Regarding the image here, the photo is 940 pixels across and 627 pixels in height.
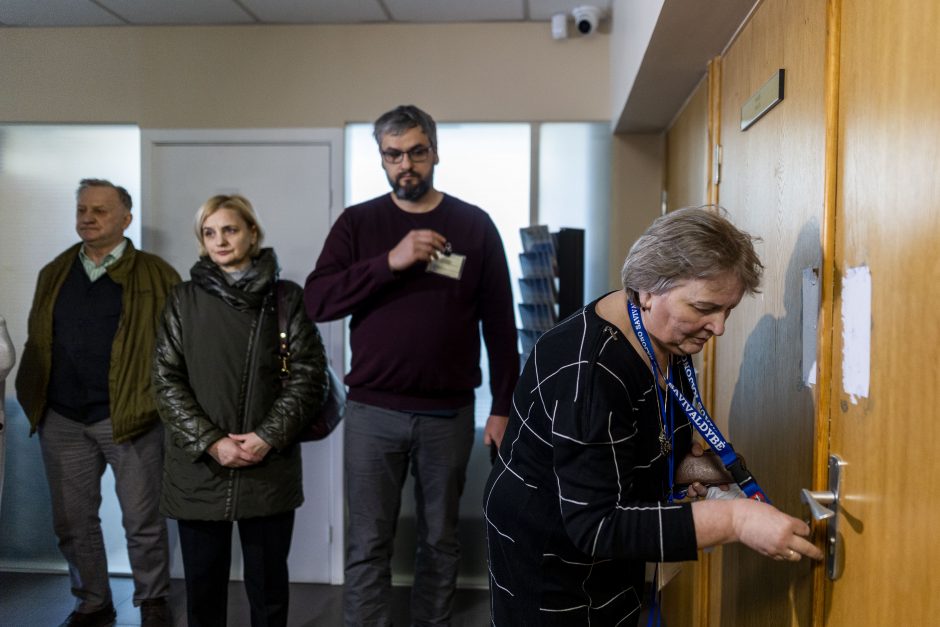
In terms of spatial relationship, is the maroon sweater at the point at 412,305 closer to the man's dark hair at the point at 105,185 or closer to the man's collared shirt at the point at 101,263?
the man's collared shirt at the point at 101,263

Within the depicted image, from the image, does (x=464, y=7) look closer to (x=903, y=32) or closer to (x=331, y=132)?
(x=331, y=132)

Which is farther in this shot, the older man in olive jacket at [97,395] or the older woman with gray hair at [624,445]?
the older man in olive jacket at [97,395]

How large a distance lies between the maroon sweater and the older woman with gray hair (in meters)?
0.95

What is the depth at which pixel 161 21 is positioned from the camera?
3.44 meters

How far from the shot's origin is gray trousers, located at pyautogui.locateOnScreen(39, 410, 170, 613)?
286 centimetres

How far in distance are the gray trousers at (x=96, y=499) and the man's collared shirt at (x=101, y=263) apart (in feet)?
1.74

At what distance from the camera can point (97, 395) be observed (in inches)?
112

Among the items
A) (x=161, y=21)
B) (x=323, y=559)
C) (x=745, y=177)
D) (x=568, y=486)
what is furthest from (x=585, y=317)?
(x=161, y=21)

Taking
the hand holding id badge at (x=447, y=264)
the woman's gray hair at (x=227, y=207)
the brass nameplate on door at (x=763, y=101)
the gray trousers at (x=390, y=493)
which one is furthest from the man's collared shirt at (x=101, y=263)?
the brass nameplate on door at (x=763, y=101)

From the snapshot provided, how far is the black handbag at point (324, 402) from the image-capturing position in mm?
2348

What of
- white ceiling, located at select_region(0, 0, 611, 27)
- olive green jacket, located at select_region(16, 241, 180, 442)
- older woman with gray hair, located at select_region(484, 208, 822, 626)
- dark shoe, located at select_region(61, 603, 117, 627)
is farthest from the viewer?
white ceiling, located at select_region(0, 0, 611, 27)

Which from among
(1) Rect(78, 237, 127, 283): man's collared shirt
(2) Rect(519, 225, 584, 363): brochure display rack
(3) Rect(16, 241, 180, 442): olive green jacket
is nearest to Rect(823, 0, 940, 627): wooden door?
(2) Rect(519, 225, 584, 363): brochure display rack

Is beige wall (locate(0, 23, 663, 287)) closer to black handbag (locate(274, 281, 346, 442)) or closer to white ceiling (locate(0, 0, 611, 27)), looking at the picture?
white ceiling (locate(0, 0, 611, 27))

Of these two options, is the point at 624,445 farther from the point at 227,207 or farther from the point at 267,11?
the point at 267,11
